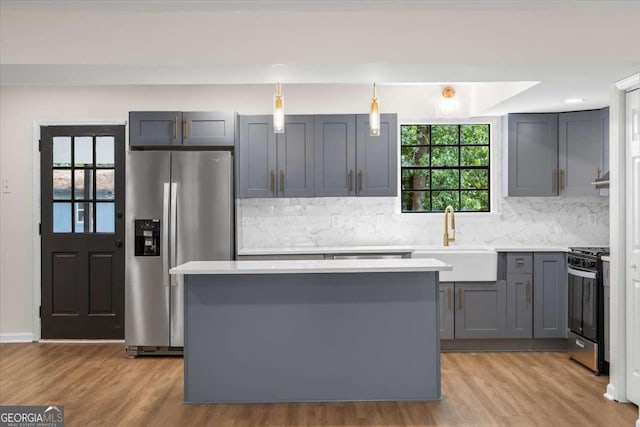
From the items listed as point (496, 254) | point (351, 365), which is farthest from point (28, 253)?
point (496, 254)

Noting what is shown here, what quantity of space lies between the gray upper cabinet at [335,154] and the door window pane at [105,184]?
204 cm

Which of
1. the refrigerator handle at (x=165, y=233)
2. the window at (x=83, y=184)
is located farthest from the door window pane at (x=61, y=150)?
the refrigerator handle at (x=165, y=233)

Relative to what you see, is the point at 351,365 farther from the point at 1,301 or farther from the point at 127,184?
the point at 1,301

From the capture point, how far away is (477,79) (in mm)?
4242

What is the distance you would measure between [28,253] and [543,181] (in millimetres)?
5097

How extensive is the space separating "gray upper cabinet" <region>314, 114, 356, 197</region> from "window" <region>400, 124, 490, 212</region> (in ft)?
2.43

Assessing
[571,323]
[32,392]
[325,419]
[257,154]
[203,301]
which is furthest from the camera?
[257,154]

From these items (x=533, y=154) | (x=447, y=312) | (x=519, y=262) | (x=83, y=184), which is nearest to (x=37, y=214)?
(x=83, y=184)

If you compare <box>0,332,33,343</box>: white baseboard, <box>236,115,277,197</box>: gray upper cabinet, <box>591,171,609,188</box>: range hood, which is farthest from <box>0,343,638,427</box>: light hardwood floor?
<box>236,115,277,197</box>: gray upper cabinet

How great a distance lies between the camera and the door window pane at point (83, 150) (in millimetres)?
6195

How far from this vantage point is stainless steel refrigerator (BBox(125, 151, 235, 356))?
5.59 metres

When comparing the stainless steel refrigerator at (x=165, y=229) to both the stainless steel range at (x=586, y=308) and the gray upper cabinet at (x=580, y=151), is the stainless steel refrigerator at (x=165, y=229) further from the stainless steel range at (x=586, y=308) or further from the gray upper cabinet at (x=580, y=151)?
the gray upper cabinet at (x=580, y=151)

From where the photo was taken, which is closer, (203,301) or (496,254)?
(203,301)

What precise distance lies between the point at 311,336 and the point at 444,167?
2969 millimetres
